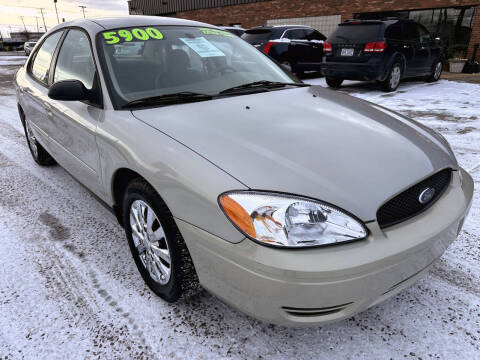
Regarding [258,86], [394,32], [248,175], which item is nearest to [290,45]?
[394,32]

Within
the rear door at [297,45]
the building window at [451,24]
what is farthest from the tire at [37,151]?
the building window at [451,24]

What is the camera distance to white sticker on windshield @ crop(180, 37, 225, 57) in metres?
2.67

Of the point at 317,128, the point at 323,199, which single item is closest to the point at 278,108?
the point at 317,128

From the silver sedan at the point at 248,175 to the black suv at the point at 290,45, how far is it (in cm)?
783

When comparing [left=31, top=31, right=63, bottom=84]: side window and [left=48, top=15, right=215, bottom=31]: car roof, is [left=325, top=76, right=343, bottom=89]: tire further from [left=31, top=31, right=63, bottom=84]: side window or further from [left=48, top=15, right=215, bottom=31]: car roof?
[left=31, top=31, right=63, bottom=84]: side window

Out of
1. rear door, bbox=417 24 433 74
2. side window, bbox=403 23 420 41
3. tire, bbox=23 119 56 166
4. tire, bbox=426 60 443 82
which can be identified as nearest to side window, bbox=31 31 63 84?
tire, bbox=23 119 56 166

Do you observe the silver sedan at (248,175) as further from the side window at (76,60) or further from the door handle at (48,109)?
the door handle at (48,109)

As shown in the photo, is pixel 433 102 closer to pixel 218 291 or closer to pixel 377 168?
pixel 377 168

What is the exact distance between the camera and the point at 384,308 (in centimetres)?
195

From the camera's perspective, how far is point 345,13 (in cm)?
1631

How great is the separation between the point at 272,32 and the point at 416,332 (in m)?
9.85

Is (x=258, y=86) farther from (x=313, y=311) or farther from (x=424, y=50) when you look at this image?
(x=424, y=50)

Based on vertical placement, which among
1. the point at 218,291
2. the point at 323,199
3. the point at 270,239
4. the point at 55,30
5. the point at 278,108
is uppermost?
the point at 55,30

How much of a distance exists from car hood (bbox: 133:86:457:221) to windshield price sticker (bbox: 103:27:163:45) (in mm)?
731
